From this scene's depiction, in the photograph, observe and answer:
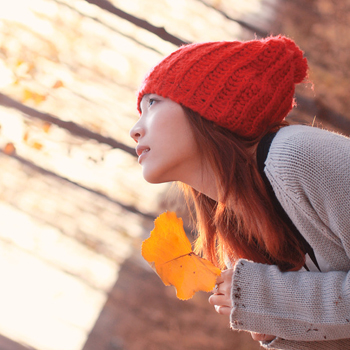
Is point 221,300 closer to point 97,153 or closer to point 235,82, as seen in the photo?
point 235,82

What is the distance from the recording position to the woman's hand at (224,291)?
791mm

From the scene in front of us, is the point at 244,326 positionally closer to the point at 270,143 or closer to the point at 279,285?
the point at 279,285

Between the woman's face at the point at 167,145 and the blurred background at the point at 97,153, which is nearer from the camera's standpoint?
the woman's face at the point at 167,145

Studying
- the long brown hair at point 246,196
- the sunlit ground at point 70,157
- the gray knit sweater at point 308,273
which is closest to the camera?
the gray knit sweater at point 308,273

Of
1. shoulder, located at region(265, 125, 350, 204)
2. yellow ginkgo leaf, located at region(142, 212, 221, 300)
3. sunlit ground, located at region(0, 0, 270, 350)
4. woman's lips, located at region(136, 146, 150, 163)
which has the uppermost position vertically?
shoulder, located at region(265, 125, 350, 204)

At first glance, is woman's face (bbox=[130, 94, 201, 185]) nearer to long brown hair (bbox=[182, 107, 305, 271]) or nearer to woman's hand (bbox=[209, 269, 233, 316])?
long brown hair (bbox=[182, 107, 305, 271])

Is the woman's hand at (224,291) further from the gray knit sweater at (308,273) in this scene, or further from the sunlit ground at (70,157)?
the sunlit ground at (70,157)

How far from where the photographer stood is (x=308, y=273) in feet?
2.53

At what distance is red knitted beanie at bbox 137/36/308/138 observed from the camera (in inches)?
36.8

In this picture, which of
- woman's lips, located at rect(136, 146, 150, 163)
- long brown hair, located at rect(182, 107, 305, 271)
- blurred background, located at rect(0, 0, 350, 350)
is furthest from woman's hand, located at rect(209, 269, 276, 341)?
blurred background, located at rect(0, 0, 350, 350)

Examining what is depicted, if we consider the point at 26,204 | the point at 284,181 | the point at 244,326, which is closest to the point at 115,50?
the point at 26,204

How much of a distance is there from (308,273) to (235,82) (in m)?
0.51

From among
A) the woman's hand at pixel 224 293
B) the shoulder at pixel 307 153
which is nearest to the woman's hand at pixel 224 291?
the woman's hand at pixel 224 293

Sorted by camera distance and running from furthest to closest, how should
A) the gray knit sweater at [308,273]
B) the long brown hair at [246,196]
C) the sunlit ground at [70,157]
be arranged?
the sunlit ground at [70,157] → the long brown hair at [246,196] → the gray knit sweater at [308,273]
